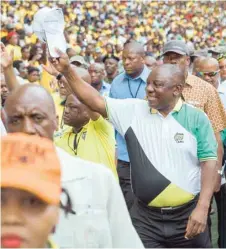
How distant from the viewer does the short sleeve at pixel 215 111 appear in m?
5.52

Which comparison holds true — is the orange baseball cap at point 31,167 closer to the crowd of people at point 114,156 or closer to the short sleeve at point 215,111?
the crowd of people at point 114,156

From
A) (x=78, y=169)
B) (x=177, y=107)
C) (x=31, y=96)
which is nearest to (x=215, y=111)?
(x=177, y=107)

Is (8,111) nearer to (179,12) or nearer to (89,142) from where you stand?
(89,142)

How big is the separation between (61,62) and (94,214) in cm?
168

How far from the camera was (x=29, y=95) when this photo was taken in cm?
290

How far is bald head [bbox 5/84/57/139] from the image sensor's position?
2730 millimetres

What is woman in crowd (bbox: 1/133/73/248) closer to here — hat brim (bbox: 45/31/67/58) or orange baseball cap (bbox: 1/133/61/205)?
orange baseball cap (bbox: 1/133/61/205)

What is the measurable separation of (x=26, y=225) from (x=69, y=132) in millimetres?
3247

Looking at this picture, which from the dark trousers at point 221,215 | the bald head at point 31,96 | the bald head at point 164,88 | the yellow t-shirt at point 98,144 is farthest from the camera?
the dark trousers at point 221,215

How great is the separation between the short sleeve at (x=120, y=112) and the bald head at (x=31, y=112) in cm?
134

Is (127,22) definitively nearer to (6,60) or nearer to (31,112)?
(6,60)

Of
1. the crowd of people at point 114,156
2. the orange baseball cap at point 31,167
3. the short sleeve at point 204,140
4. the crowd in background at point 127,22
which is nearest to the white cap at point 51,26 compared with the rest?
the crowd of people at point 114,156

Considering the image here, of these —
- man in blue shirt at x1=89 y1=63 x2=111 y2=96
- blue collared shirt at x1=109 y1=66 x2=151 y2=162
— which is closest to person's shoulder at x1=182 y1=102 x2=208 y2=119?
blue collared shirt at x1=109 y1=66 x2=151 y2=162

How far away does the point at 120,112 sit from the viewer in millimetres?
4336
